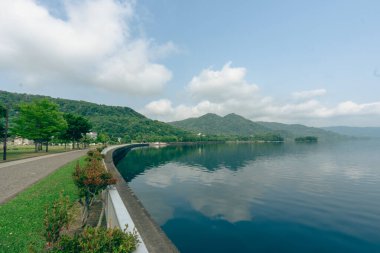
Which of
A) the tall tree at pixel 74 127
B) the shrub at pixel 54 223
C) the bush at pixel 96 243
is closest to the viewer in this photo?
the bush at pixel 96 243

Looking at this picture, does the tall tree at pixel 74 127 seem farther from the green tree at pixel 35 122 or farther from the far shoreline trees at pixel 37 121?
the green tree at pixel 35 122

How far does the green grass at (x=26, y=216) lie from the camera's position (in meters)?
10.6

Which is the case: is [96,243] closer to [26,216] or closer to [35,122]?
[26,216]

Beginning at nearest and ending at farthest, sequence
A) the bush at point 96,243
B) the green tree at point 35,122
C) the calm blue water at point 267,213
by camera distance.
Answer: the bush at point 96,243
the calm blue water at point 267,213
the green tree at point 35,122

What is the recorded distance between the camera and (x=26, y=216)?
14.0 meters

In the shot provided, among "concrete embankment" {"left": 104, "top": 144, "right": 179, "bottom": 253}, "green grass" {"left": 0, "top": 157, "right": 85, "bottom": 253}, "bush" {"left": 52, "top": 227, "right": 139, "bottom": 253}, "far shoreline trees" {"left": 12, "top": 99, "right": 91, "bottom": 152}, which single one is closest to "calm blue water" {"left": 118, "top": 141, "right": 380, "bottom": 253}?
"concrete embankment" {"left": 104, "top": 144, "right": 179, "bottom": 253}

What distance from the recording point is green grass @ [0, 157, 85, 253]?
10594 millimetres

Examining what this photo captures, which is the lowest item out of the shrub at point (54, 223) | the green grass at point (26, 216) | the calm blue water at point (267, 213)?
the calm blue water at point (267, 213)

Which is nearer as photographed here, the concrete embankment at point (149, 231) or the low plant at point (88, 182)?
the concrete embankment at point (149, 231)

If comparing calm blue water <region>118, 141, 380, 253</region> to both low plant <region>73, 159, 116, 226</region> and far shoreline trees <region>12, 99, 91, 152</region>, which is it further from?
far shoreline trees <region>12, 99, 91, 152</region>

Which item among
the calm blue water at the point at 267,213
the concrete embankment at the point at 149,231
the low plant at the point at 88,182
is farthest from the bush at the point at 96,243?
the calm blue water at the point at 267,213

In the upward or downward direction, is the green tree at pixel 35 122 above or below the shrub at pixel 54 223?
above

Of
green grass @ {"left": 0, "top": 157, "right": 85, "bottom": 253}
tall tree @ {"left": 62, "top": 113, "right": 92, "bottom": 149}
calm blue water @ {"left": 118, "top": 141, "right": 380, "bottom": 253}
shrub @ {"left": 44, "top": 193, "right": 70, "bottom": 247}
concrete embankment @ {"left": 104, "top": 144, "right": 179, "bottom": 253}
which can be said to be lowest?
calm blue water @ {"left": 118, "top": 141, "right": 380, "bottom": 253}

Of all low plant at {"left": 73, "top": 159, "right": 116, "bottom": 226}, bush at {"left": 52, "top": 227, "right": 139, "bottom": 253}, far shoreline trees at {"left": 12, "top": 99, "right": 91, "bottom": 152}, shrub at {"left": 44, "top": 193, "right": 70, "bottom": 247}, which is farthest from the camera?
far shoreline trees at {"left": 12, "top": 99, "right": 91, "bottom": 152}
